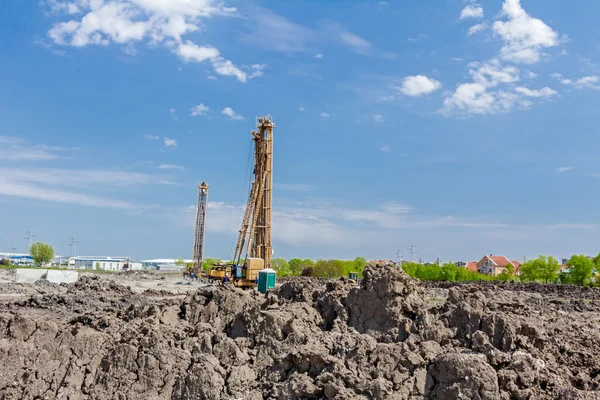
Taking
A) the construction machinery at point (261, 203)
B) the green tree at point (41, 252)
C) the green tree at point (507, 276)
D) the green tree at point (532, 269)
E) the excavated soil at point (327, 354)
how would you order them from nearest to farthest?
1. the excavated soil at point (327, 354)
2. the construction machinery at point (261, 203)
3. the green tree at point (532, 269)
4. the green tree at point (507, 276)
5. the green tree at point (41, 252)

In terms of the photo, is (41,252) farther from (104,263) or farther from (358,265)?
(358,265)

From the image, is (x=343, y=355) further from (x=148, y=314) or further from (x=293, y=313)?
(x=148, y=314)

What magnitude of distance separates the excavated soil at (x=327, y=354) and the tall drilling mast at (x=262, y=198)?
82.3 feet

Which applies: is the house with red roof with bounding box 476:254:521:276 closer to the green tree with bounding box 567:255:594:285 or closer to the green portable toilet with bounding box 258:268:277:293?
the green tree with bounding box 567:255:594:285

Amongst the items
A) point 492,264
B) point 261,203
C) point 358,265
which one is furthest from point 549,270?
point 492,264

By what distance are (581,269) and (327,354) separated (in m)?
49.9

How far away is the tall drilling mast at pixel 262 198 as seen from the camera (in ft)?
116

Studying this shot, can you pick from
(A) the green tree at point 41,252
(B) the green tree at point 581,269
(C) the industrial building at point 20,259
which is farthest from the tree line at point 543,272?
(C) the industrial building at point 20,259

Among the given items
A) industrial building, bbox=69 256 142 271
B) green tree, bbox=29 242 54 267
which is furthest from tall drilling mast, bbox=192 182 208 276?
green tree, bbox=29 242 54 267

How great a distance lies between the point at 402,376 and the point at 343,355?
0.95m

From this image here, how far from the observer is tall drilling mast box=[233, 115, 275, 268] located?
35.4 m

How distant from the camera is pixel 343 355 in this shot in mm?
7531

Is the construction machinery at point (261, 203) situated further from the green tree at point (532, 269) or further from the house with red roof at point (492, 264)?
the house with red roof at point (492, 264)

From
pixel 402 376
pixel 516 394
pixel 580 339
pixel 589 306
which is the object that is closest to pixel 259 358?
pixel 402 376
